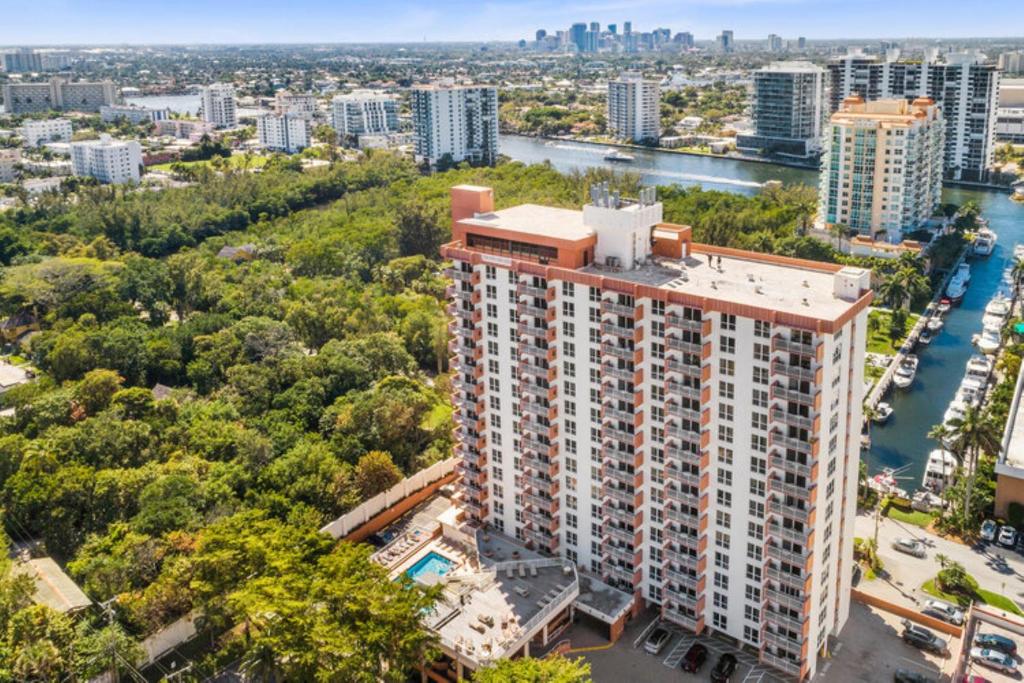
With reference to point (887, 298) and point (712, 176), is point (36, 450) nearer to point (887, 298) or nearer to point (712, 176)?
point (887, 298)

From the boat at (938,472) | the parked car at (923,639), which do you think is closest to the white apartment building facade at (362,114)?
the boat at (938,472)

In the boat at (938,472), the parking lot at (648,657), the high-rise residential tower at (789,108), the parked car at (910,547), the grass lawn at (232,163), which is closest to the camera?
the parking lot at (648,657)

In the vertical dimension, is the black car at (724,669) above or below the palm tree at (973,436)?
below

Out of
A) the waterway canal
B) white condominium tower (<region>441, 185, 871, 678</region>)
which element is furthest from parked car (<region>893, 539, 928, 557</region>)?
white condominium tower (<region>441, 185, 871, 678</region>)

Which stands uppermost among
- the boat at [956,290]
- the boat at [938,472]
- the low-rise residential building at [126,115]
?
the low-rise residential building at [126,115]

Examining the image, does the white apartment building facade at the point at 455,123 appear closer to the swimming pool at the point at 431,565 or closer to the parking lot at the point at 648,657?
the swimming pool at the point at 431,565

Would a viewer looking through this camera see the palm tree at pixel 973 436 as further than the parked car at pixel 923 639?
Yes

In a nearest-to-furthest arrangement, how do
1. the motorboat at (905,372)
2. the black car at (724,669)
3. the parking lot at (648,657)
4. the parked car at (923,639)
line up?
the black car at (724,669) < the parking lot at (648,657) < the parked car at (923,639) < the motorboat at (905,372)

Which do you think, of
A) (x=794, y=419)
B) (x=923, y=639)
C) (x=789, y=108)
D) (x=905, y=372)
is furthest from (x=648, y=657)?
(x=789, y=108)
